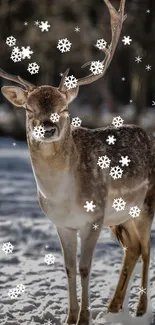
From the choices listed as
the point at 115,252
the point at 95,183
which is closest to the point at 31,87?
the point at 95,183

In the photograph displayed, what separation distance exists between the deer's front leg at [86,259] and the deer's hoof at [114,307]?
0.73 ft

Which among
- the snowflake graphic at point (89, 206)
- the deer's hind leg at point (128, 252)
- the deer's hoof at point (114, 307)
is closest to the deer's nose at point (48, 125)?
the snowflake graphic at point (89, 206)

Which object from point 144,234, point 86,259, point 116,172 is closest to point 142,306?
point 144,234

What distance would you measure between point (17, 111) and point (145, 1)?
1516 millimetres

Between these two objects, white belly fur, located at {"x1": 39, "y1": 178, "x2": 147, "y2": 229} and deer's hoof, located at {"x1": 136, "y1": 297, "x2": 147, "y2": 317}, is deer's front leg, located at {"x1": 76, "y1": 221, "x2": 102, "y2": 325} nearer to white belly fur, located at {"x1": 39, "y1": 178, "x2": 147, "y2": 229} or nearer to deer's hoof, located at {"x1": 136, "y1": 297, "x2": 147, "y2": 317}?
white belly fur, located at {"x1": 39, "y1": 178, "x2": 147, "y2": 229}

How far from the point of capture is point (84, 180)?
77.7 inches

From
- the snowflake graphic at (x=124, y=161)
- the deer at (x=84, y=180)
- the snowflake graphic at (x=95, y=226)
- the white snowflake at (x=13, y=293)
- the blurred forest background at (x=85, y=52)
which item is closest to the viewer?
the deer at (x=84, y=180)

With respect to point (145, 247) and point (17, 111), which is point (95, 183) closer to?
point (145, 247)

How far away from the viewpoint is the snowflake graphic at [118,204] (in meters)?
2.05

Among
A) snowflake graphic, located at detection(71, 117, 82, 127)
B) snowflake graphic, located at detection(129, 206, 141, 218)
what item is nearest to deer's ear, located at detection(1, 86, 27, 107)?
snowflake graphic, located at detection(71, 117, 82, 127)

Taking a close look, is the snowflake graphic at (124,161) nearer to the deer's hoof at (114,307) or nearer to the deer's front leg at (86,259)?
the deer's front leg at (86,259)

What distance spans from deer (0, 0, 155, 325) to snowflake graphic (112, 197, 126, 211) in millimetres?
11

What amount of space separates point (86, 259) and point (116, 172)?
0.90ft

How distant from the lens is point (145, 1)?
6141 millimetres
